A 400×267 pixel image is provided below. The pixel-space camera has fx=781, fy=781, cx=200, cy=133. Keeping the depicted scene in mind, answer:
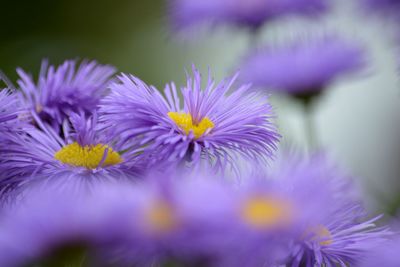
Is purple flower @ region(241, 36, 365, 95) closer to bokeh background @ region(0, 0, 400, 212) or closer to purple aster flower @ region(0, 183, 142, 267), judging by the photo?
bokeh background @ region(0, 0, 400, 212)

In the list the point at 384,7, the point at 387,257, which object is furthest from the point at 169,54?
the point at 387,257

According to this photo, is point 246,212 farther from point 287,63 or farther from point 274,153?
point 287,63

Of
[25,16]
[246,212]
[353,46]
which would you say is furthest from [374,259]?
[25,16]

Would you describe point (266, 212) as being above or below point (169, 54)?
below

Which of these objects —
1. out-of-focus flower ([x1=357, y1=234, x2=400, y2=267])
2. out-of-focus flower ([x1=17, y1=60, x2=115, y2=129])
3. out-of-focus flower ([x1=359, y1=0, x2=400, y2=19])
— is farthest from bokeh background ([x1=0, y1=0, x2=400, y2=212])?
out-of-focus flower ([x1=357, y1=234, x2=400, y2=267])

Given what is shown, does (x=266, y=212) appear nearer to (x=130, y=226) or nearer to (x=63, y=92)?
(x=130, y=226)

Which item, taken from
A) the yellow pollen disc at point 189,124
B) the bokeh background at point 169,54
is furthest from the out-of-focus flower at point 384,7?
the yellow pollen disc at point 189,124

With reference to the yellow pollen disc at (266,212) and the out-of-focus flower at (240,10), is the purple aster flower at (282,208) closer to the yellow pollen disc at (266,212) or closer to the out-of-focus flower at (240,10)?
the yellow pollen disc at (266,212)

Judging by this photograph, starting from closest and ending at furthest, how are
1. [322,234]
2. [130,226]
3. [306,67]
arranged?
[130,226] → [322,234] → [306,67]

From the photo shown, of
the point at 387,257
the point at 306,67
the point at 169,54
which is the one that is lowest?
the point at 387,257
